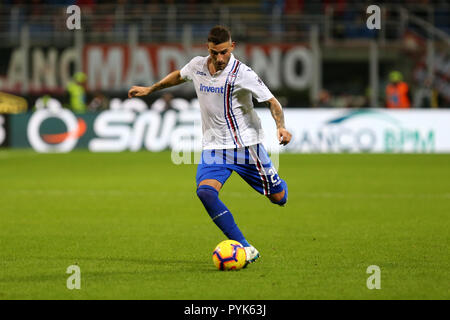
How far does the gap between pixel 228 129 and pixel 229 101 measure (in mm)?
246

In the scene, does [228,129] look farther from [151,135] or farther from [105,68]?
[105,68]

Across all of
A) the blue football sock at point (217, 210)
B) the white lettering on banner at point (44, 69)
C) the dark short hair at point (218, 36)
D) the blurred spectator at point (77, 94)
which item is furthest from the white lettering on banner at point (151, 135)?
the dark short hair at point (218, 36)

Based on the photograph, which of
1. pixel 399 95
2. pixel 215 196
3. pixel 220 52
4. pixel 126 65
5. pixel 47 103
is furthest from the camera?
pixel 126 65

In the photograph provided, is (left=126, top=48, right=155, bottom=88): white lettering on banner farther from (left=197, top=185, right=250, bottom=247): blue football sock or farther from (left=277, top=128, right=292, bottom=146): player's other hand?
(left=277, top=128, right=292, bottom=146): player's other hand

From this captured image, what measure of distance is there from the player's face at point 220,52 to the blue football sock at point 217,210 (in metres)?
1.04

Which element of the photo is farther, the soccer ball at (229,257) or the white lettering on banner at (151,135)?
the white lettering on banner at (151,135)

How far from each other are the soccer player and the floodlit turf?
60cm

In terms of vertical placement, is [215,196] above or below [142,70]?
below

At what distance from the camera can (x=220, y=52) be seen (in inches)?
280

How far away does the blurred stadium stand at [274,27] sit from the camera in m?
29.3

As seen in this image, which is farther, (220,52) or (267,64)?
(267,64)

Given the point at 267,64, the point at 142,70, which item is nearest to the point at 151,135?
the point at 142,70

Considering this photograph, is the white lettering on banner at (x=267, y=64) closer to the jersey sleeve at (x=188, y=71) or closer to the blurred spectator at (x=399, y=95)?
the blurred spectator at (x=399, y=95)

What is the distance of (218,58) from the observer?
714 cm
